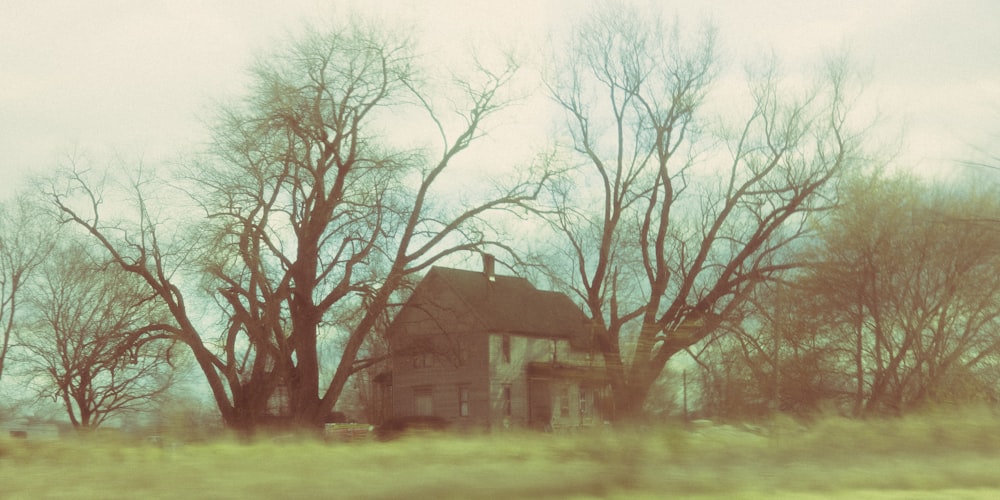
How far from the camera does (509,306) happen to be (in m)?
67.8

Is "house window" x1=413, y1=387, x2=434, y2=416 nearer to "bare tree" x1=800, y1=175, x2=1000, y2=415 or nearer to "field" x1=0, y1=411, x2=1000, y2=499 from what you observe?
"bare tree" x1=800, y1=175, x2=1000, y2=415

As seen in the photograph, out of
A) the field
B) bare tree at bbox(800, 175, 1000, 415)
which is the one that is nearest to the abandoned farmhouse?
bare tree at bbox(800, 175, 1000, 415)

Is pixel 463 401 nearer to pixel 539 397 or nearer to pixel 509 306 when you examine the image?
pixel 539 397

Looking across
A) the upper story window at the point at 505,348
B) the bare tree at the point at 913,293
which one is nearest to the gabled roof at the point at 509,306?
the upper story window at the point at 505,348

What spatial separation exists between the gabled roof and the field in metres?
46.5

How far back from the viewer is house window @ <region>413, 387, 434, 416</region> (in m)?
62.7

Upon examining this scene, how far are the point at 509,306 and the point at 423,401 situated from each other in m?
8.55

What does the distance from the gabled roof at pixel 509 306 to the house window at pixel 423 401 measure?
4.23 m

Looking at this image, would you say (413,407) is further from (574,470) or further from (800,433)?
(574,470)

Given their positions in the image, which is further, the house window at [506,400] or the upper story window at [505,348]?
Result: the upper story window at [505,348]

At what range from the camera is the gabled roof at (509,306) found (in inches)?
2451

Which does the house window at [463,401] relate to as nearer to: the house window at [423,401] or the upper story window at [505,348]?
the house window at [423,401]

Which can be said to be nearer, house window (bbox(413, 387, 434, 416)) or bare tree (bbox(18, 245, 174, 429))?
bare tree (bbox(18, 245, 174, 429))

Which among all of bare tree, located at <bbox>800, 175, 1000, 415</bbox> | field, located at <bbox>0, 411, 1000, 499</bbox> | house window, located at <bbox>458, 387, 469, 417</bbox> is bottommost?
field, located at <bbox>0, 411, 1000, 499</bbox>
